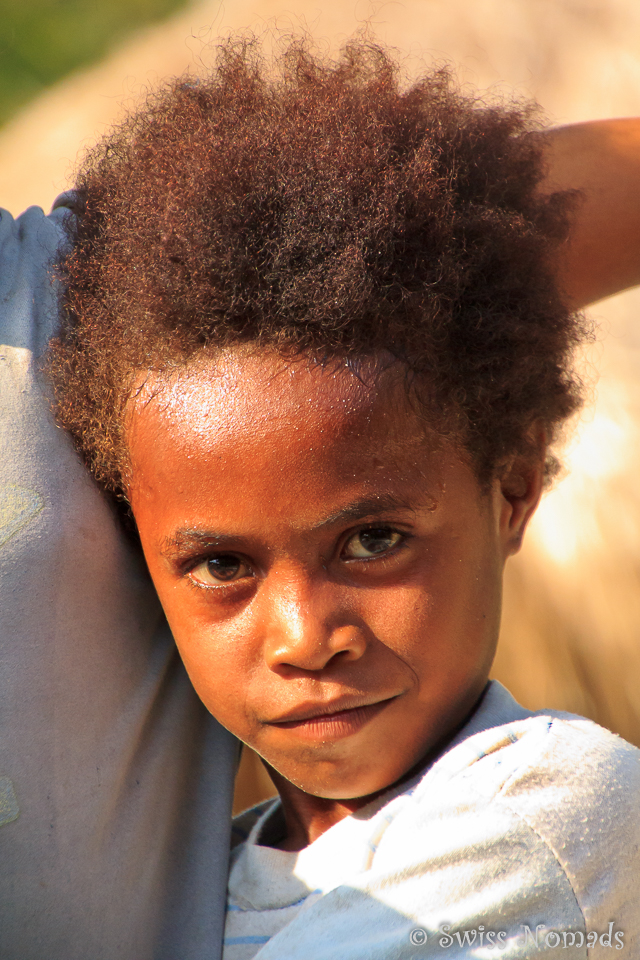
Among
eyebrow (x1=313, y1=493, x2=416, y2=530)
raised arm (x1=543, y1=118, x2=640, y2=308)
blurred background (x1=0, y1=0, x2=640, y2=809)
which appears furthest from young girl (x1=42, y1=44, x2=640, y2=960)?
blurred background (x1=0, y1=0, x2=640, y2=809)

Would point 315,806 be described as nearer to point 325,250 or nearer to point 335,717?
point 335,717

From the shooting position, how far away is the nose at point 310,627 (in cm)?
92

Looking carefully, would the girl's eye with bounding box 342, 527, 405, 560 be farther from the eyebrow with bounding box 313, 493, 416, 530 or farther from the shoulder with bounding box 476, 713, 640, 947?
the shoulder with bounding box 476, 713, 640, 947

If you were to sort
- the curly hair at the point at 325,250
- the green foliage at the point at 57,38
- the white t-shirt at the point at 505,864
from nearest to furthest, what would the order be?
the white t-shirt at the point at 505,864 → the curly hair at the point at 325,250 → the green foliage at the point at 57,38

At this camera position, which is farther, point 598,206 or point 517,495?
point 598,206

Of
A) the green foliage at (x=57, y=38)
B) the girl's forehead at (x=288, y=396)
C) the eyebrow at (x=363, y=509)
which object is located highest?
the green foliage at (x=57, y=38)

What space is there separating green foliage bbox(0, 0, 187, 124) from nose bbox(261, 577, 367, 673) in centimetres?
179

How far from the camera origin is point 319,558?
944 millimetres

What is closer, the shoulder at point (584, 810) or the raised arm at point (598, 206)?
the shoulder at point (584, 810)

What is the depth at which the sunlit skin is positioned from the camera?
920mm

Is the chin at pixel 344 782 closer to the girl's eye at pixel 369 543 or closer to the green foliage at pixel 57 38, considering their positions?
the girl's eye at pixel 369 543

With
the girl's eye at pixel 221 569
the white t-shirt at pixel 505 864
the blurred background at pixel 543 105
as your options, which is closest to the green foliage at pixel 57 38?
the blurred background at pixel 543 105

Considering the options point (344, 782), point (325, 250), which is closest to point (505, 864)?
point (344, 782)

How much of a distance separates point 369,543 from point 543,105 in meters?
1.31
